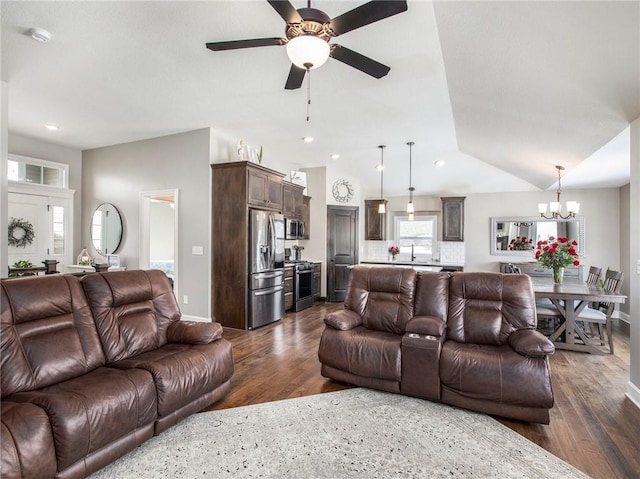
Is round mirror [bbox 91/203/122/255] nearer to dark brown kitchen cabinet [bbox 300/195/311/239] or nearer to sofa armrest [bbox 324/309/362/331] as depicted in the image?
dark brown kitchen cabinet [bbox 300/195/311/239]

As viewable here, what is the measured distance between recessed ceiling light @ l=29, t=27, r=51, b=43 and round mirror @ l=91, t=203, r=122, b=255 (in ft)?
11.9

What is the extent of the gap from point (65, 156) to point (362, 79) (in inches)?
232

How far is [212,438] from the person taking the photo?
2.28 m

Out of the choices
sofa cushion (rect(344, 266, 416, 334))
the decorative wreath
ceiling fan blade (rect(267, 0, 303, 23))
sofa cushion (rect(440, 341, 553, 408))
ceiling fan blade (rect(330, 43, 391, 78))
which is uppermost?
ceiling fan blade (rect(267, 0, 303, 23))

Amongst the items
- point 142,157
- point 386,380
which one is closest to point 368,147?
point 142,157

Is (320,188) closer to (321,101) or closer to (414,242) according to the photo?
(414,242)

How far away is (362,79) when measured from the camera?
11.8 ft

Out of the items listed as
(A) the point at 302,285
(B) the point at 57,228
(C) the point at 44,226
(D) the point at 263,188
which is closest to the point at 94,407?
(D) the point at 263,188

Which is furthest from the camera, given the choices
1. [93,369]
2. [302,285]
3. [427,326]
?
[302,285]

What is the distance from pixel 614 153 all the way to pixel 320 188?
5.03 m

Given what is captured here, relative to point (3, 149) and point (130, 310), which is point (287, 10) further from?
point (3, 149)

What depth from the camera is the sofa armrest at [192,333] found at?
2.77 metres

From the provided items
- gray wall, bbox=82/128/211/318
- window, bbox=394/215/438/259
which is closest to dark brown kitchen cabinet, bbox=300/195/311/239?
window, bbox=394/215/438/259

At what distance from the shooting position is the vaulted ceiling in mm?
2354
